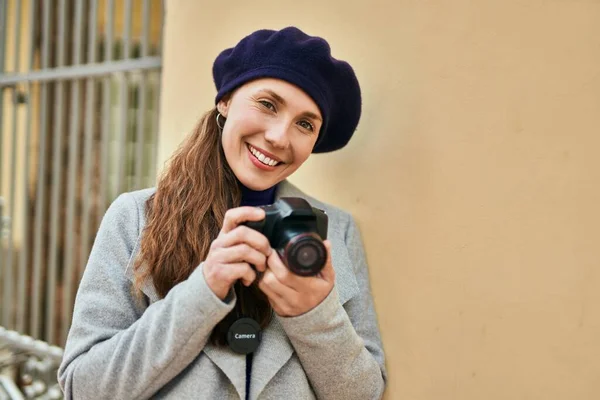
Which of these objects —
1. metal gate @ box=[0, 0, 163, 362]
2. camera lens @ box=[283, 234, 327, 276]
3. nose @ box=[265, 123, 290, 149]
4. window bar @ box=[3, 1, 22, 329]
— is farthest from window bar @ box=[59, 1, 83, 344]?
camera lens @ box=[283, 234, 327, 276]

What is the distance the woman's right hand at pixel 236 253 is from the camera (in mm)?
845

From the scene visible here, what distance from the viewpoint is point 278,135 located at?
104 cm

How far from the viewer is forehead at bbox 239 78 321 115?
1036 mm

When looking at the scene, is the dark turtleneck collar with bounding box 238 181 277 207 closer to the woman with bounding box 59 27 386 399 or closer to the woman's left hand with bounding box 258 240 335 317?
the woman with bounding box 59 27 386 399

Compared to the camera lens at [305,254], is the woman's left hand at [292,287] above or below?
below

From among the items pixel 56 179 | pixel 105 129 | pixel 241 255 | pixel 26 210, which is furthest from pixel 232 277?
pixel 26 210

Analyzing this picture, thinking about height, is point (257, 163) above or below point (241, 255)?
above

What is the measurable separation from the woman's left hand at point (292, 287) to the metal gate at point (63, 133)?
1182mm

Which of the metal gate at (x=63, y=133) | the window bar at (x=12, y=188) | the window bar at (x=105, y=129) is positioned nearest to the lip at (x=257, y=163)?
the metal gate at (x=63, y=133)

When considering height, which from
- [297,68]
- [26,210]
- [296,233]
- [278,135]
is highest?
[297,68]

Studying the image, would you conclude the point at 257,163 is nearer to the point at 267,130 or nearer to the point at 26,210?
the point at 267,130

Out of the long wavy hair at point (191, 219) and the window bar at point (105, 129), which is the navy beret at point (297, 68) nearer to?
the long wavy hair at point (191, 219)

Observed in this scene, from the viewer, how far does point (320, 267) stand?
2.68 ft

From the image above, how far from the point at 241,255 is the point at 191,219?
244 mm
